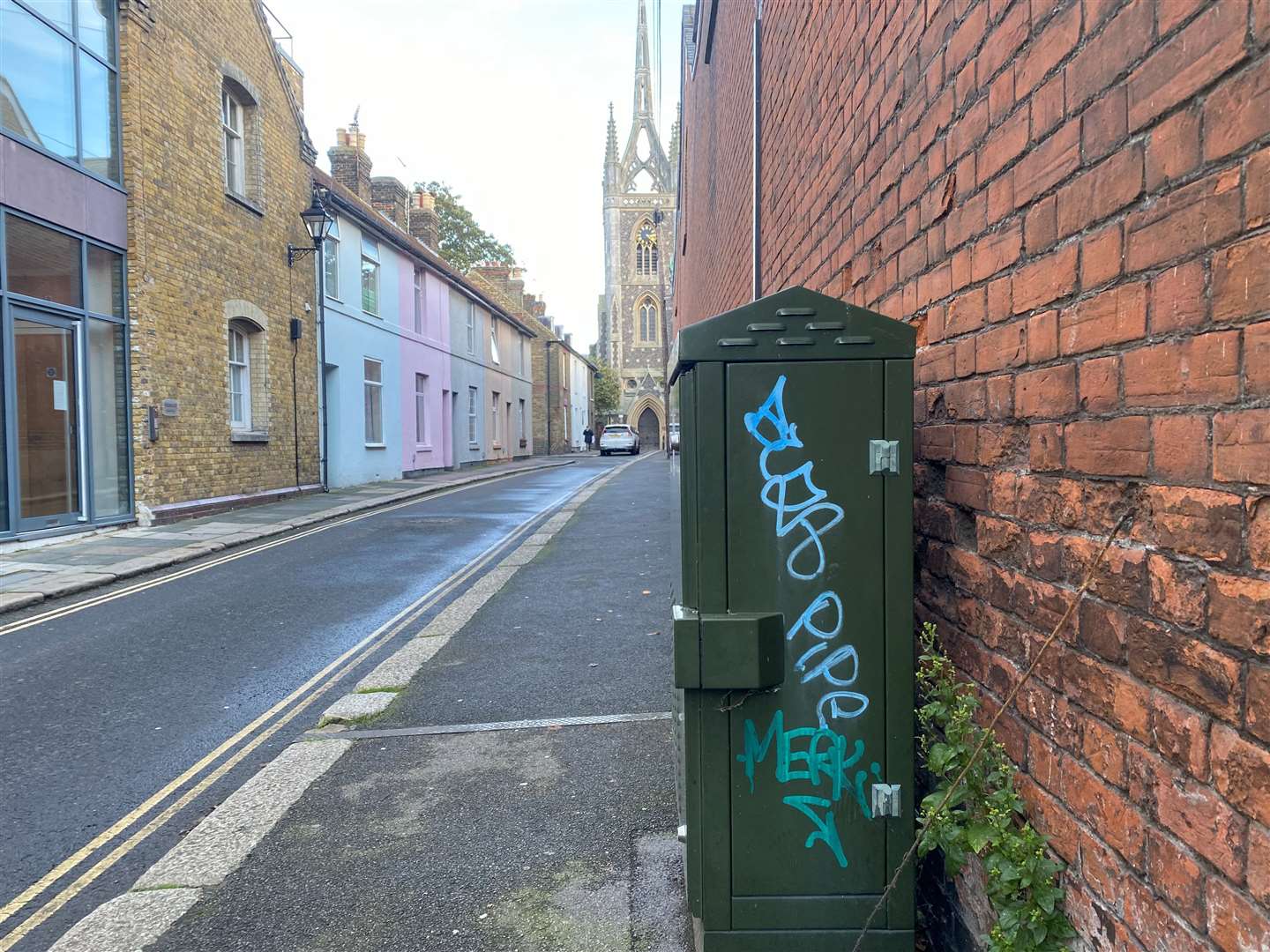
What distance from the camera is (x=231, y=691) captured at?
4.84 m

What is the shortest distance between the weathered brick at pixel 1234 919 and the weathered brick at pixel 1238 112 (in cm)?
112

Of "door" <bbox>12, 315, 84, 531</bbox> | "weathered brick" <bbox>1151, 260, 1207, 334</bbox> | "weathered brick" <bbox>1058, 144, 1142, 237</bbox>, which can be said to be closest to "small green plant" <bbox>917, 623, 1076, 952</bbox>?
"weathered brick" <bbox>1151, 260, 1207, 334</bbox>

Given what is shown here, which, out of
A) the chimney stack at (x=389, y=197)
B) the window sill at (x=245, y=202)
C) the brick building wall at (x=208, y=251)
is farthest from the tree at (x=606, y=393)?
the window sill at (x=245, y=202)

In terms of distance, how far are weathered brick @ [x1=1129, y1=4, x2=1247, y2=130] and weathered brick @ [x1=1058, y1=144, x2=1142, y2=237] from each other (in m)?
0.06

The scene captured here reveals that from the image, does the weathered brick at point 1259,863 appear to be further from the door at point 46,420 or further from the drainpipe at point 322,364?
the drainpipe at point 322,364

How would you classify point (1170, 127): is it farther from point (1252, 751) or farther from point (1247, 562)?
point (1252, 751)

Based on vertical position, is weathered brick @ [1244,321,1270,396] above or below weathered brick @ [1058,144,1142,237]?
below

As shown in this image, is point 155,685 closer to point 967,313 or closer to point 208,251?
point 967,313

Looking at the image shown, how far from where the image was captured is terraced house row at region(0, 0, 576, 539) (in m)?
10.0

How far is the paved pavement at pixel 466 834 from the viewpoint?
2.51 m

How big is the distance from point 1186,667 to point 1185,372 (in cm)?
48

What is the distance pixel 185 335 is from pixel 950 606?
→ 42.4 ft

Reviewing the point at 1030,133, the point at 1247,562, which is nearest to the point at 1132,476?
the point at 1247,562

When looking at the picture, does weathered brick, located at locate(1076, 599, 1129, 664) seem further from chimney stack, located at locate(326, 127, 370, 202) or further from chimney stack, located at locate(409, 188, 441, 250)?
chimney stack, located at locate(409, 188, 441, 250)
